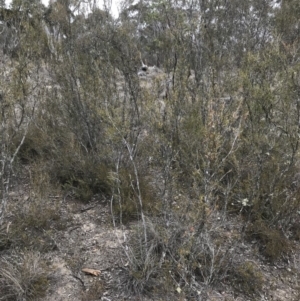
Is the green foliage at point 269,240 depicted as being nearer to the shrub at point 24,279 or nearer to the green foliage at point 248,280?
the green foliage at point 248,280

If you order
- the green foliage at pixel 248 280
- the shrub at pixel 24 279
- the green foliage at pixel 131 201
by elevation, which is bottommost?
the green foliage at pixel 248 280

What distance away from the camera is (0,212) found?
10.2 ft

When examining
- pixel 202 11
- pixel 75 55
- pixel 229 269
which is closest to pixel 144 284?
pixel 229 269

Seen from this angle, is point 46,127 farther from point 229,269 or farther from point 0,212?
point 229,269

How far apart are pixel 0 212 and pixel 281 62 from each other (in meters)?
3.82

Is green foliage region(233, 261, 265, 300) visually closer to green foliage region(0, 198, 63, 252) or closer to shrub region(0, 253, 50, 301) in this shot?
shrub region(0, 253, 50, 301)

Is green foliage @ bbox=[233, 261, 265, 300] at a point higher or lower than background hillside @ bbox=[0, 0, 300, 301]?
lower

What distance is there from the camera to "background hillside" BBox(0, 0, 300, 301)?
2.87 m

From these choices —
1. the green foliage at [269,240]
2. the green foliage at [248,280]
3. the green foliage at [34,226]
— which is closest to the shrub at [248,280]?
the green foliage at [248,280]

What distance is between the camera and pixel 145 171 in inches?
174

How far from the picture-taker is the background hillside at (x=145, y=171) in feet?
9.41

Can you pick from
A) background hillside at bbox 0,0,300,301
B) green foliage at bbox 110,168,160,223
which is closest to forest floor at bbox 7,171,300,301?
background hillside at bbox 0,0,300,301

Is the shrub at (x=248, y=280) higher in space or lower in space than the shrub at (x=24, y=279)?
lower

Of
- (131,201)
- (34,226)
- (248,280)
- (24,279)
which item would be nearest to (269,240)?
(248,280)
